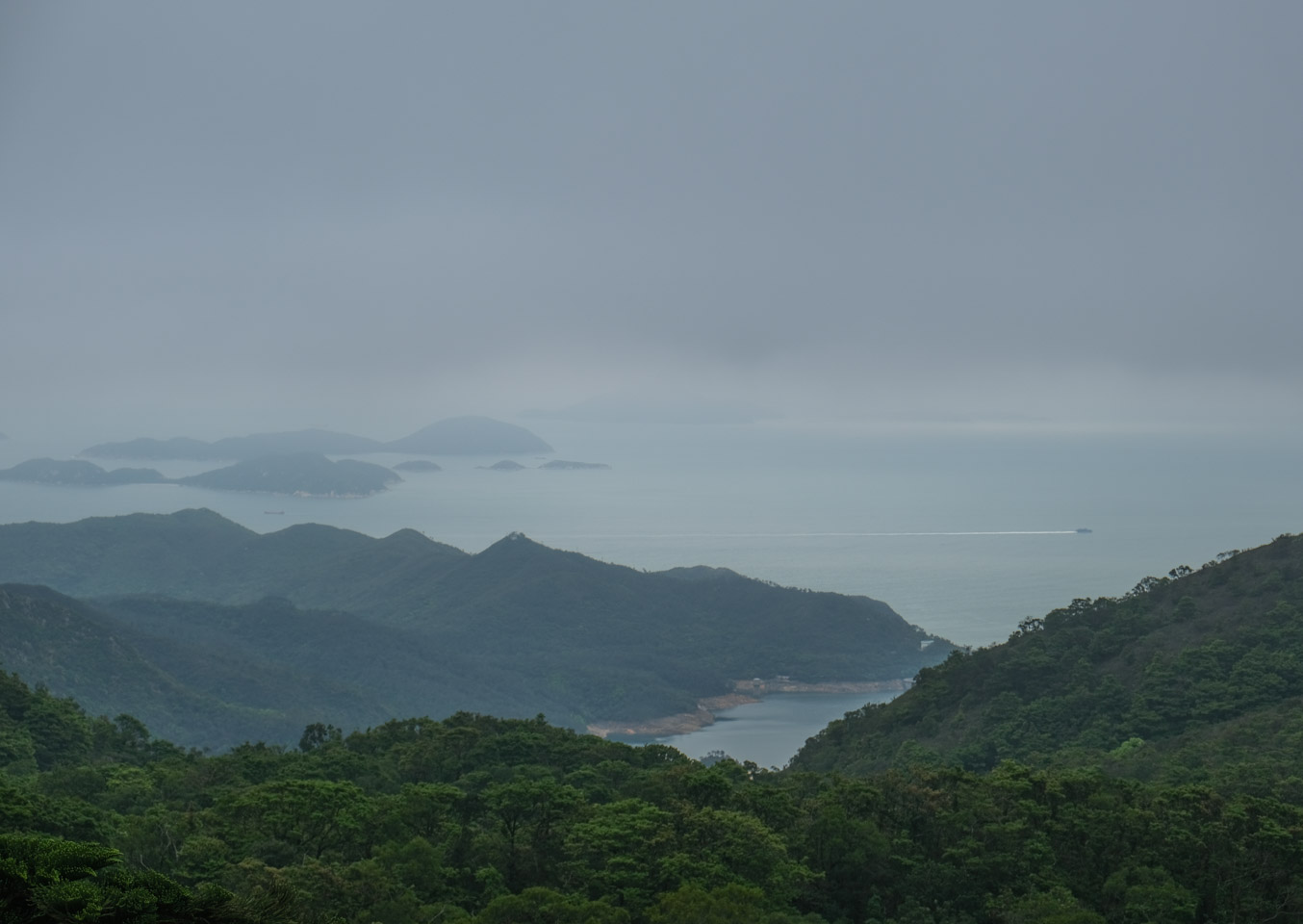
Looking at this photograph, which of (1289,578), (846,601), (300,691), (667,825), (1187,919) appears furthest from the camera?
(846,601)

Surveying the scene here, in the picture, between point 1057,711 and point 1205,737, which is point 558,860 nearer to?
point 1205,737

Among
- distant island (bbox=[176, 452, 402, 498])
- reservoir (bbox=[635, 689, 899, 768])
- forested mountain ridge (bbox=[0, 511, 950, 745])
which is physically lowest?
reservoir (bbox=[635, 689, 899, 768])

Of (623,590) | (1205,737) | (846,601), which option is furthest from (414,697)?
(1205,737)

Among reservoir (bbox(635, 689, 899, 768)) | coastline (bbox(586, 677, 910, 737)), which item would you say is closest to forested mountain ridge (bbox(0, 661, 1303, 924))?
reservoir (bbox(635, 689, 899, 768))

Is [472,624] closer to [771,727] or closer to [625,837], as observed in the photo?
[771,727]

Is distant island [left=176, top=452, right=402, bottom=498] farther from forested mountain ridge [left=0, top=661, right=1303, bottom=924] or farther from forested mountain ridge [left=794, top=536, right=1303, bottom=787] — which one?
forested mountain ridge [left=0, top=661, right=1303, bottom=924]

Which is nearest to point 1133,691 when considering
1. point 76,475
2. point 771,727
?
point 771,727
